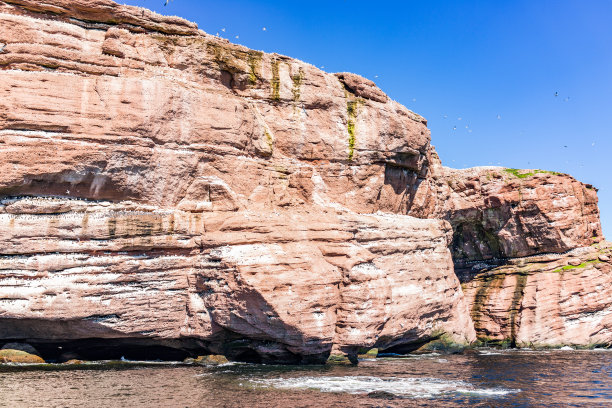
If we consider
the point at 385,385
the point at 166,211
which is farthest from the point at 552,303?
the point at 166,211

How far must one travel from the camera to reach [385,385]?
20.0m

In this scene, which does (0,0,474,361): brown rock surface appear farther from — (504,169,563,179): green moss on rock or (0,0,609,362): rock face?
(504,169,563,179): green moss on rock

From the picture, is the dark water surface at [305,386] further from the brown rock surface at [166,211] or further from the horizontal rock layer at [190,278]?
the brown rock surface at [166,211]

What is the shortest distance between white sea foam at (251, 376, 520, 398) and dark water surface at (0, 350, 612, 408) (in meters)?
0.03

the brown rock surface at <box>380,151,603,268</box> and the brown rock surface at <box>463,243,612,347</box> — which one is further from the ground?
the brown rock surface at <box>380,151,603,268</box>

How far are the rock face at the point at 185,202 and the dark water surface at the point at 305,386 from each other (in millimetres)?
2214

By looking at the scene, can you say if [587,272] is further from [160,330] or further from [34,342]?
[34,342]

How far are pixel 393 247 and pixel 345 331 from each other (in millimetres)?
6826

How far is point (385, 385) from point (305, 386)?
123 inches

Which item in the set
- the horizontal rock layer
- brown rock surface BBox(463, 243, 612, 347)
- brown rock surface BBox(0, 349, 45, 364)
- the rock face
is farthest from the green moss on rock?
brown rock surface BBox(0, 349, 45, 364)

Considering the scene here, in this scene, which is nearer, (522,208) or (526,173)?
(522,208)

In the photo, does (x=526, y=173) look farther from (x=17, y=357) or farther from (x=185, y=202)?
(x=17, y=357)

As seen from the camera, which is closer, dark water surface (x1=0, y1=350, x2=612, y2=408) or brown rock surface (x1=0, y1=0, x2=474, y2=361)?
dark water surface (x1=0, y1=350, x2=612, y2=408)

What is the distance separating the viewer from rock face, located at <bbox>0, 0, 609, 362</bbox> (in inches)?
903
